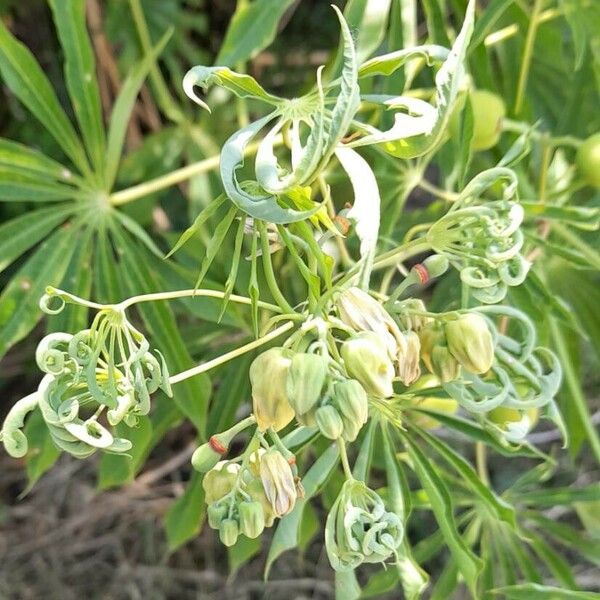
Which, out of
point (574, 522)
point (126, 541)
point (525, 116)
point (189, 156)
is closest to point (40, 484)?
point (126, 541)

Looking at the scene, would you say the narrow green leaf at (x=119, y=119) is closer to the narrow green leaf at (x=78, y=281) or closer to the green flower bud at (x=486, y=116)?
the narrow green leaf at (x=78, y=281)

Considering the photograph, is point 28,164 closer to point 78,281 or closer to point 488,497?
point 78,281

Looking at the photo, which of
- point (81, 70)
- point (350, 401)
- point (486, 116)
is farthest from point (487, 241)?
→ point (81, 70)

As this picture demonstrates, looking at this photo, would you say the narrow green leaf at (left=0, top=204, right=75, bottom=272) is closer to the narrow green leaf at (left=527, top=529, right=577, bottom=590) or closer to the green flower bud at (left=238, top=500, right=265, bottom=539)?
the green flower bud at (left=238, top=500, right=265, bottom=539)

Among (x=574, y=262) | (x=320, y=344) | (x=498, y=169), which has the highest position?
(x=574, y=262)

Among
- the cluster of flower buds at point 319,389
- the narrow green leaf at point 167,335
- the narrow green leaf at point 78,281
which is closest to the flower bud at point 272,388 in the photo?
the cluster of flower buds at point 319,389

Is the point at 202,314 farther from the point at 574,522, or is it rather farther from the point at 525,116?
the point at 574,522
